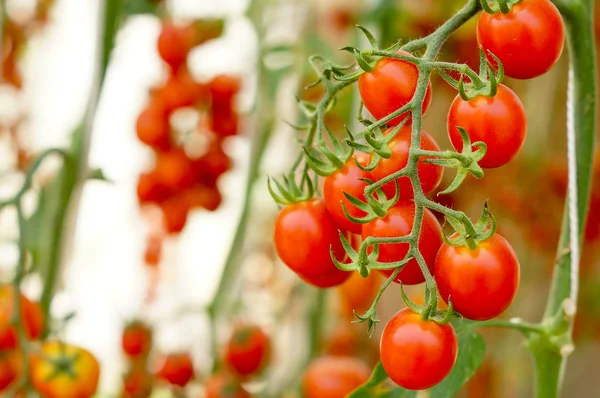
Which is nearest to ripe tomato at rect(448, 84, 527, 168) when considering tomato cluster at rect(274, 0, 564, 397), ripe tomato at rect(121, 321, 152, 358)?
tomato cluster at rect(274, 0, 564, 397)

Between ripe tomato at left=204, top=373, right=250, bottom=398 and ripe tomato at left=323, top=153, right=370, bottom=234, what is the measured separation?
59cm

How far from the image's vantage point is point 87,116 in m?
0.84

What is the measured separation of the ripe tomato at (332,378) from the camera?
920 millimetres

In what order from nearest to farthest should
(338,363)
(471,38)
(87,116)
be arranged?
(87,116) → (338,363) → (471,38)

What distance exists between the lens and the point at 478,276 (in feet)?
1.30

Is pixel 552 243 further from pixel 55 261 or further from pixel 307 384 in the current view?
pixel 55 261

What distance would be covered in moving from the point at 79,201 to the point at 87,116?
110mm

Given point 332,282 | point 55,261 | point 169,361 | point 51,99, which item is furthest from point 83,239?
point 332,282

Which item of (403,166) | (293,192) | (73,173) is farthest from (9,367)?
(403,166)

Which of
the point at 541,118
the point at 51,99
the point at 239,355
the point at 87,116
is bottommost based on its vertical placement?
the point at 51,99

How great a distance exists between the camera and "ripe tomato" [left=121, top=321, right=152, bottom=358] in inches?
43.8

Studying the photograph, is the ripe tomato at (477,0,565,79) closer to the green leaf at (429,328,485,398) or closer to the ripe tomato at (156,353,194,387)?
the green leaf at (429,328,485,398)

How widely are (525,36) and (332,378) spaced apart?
2.06 ft

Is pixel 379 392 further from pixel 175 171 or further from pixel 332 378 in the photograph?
pixel 175 171
